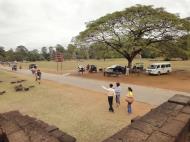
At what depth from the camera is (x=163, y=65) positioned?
30.7 meters

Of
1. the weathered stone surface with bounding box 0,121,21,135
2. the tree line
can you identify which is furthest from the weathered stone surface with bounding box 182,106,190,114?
the tree line

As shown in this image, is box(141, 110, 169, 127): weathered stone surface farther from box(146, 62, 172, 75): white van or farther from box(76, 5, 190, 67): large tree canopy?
box(146, 62, 172, 75): white van

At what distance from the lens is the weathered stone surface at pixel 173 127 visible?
3.27 meters

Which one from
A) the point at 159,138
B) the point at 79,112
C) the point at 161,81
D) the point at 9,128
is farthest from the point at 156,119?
the point at 161,81

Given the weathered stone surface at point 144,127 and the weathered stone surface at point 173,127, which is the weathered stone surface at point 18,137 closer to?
the weathered stone surface at point 144,127

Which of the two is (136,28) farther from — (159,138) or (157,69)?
(159,138)

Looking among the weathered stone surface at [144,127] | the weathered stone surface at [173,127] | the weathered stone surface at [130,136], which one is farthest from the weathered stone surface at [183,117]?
the weathered stone surface at [130,136]

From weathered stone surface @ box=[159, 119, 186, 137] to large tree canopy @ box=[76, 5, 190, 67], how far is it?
2389 centimetres

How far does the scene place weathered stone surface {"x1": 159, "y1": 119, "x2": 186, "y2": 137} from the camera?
327 cm

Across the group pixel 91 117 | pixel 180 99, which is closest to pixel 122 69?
pixel 91 117

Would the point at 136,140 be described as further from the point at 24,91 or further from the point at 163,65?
the point at 163,65

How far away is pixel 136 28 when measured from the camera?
27.9m

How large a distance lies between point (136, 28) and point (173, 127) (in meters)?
25.9

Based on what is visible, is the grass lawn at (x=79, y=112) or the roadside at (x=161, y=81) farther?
the roadside at (x=161, y=81)
